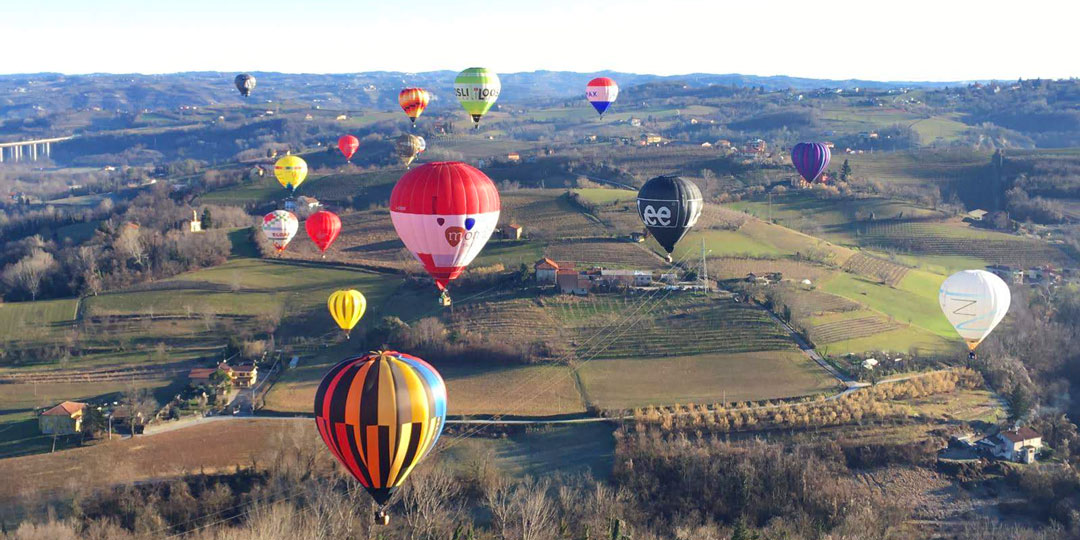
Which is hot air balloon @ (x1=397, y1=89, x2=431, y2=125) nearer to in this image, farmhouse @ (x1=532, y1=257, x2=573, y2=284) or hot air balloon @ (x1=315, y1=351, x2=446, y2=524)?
farmhouse @ (x1=532, y1=257, x2=573, y2=284)

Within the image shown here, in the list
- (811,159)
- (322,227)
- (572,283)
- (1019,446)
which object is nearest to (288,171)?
(322,227)

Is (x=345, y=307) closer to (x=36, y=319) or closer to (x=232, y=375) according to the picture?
(x=232, y=375)

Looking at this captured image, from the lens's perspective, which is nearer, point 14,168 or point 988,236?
point 988,236

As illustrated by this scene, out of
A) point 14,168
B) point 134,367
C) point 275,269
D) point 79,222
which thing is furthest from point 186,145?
point 134,367

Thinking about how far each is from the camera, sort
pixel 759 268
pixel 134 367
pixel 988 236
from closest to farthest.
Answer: pixel 134 367, pixel 759 268, pixel 988 236

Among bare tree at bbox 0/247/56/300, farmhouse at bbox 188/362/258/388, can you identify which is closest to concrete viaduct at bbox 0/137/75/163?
bare tree at bbox 0/247/56/300

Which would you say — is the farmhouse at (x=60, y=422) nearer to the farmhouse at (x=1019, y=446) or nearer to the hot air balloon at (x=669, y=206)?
the hot air balloon at (x=669, y=206)

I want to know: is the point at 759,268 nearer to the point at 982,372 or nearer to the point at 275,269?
the point at 982,372
